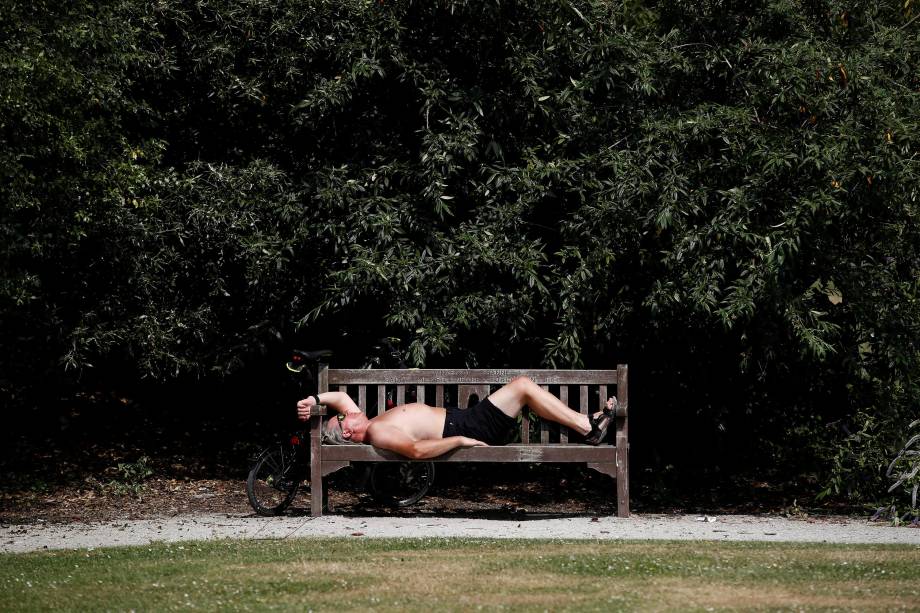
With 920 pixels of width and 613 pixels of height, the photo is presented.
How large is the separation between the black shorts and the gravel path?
662 mm

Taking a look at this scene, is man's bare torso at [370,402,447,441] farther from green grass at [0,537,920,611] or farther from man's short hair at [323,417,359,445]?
green grass at [0,537,920,611]

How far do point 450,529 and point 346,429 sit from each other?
1.26 metres

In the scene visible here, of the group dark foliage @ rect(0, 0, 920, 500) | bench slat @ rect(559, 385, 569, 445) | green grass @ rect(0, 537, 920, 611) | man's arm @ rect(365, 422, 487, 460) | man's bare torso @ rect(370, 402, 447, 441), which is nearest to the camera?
green grass @ rect(0, 537, 920, 611)

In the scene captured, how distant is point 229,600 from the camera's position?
623 cm

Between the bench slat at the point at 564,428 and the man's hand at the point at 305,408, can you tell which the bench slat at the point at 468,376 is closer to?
the bench slat at the point at 564,428

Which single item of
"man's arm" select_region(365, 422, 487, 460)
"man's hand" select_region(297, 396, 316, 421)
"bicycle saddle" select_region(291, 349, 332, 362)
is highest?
"bicycle saddle" select_region(291, 349, 332, 362)

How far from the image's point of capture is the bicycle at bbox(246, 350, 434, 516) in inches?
384

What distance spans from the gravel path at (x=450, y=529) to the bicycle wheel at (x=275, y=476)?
193 millimetres

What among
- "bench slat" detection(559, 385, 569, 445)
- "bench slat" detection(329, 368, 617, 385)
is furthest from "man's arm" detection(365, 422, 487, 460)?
"bench slat" detection(559, 385, 569, 445)

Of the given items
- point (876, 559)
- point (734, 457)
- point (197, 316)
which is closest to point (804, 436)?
point (734, 457)

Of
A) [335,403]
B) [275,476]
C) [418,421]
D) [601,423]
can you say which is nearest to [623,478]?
[601,423]

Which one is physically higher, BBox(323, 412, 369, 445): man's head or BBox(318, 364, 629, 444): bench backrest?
BBox(318, 364, 629, 444): bench backrest

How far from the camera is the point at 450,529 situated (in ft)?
28.9

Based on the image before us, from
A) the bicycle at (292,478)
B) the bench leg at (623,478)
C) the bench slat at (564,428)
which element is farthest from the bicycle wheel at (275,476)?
the bench leg at (623,478)
